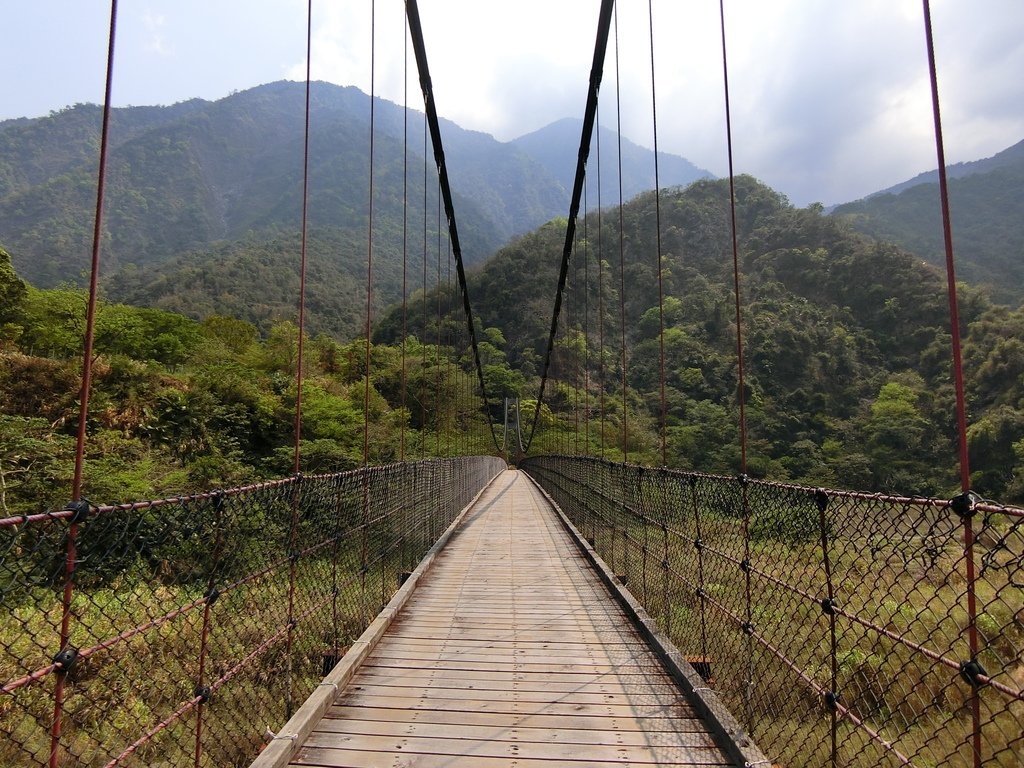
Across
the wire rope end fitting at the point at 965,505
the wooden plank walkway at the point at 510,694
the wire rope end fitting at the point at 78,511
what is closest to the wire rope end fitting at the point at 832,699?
the wooden plank walkway at the point at 510,694

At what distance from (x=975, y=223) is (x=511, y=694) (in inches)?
1795

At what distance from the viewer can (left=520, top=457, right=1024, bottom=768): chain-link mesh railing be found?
1.07m

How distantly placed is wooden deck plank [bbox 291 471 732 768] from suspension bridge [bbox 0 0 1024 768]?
10 millimetres

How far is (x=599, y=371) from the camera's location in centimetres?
3144

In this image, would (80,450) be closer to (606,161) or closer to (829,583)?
(829,583)

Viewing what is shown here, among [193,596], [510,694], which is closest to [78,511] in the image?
[510,694]

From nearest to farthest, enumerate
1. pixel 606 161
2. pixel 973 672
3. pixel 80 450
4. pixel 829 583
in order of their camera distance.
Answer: pixel 973 672 < pixel 80 450 < pixel 829 583 < pixel 606 161

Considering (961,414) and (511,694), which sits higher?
(961,414)

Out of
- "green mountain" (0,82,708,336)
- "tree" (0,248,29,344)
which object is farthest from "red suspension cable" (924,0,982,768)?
"tree" (0,248,29,344)

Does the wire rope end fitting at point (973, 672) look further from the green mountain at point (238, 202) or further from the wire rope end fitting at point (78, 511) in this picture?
the green mountain at point (238, 202)

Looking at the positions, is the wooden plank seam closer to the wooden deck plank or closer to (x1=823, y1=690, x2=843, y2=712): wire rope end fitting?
the wooden deck plank

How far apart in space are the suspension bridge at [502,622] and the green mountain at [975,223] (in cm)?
3331

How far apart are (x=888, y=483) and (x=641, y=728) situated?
2159 centimetres

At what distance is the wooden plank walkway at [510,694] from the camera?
1.75 m
